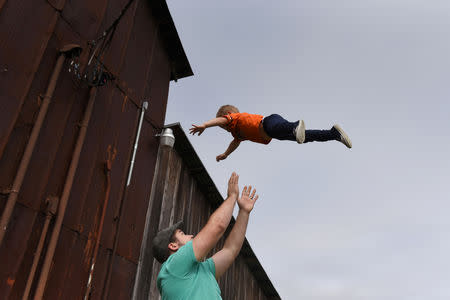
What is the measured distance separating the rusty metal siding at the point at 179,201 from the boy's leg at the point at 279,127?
8.15ft

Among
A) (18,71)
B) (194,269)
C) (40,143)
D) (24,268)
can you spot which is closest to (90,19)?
(18,71)

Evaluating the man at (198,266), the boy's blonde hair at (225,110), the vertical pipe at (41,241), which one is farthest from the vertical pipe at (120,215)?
the man at (198,266)

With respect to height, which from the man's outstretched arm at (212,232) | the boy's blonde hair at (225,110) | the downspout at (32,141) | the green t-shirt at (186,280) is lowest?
the green t-shirt at (186,280)

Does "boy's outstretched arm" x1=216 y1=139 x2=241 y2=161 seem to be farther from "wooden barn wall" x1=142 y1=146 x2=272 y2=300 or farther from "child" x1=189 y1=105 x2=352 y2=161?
"wooden barn wall" x1=142 y1=146 x2=272 y2=300

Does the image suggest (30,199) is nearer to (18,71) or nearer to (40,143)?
(40,143)

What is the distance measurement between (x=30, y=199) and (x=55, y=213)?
35 centimetres

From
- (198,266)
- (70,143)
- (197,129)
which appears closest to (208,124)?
(197,129)

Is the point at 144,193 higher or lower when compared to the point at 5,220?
higher

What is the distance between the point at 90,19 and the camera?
18.5ft

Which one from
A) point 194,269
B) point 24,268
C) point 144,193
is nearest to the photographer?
point 194,269

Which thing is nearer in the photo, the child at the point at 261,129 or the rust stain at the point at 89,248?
the child at the point at 261,129

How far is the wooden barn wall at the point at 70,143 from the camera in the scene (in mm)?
4082

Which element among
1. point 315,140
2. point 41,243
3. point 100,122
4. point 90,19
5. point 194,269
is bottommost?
point 194,269

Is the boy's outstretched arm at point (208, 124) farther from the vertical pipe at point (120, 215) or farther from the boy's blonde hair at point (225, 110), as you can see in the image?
the vertical pipe at point (120, 215)
